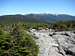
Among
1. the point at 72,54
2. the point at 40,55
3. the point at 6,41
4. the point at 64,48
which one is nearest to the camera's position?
the point at 6,41

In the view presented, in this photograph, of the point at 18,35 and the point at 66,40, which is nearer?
the point at 18,35

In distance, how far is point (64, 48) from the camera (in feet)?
44.3

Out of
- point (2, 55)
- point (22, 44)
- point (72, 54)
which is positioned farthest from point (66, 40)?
point (2, 55)

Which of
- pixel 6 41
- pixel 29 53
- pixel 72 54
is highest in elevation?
pixel 6 41

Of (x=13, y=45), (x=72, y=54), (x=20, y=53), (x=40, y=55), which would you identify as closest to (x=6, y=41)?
(x=13, y=45)

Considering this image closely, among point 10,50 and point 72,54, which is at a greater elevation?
point 10,50

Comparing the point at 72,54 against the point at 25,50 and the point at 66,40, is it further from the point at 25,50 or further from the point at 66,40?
the point at 25,50

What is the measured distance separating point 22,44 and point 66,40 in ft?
25.6

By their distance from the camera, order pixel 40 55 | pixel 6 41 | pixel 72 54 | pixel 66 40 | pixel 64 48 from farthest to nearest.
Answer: pixel 66 40, pixel 64 48, pixel 72 54, pixel 40 55, pixel 6 41

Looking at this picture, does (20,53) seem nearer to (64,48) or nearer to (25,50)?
(25,50)

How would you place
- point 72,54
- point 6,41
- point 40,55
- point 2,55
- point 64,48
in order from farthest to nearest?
point 64,48, point 72,54, point 40,55, point 6,41, point 2,55

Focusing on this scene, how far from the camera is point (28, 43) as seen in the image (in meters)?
9.09

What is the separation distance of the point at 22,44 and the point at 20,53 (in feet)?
2.08

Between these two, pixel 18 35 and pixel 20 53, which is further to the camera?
pixel 18 35
